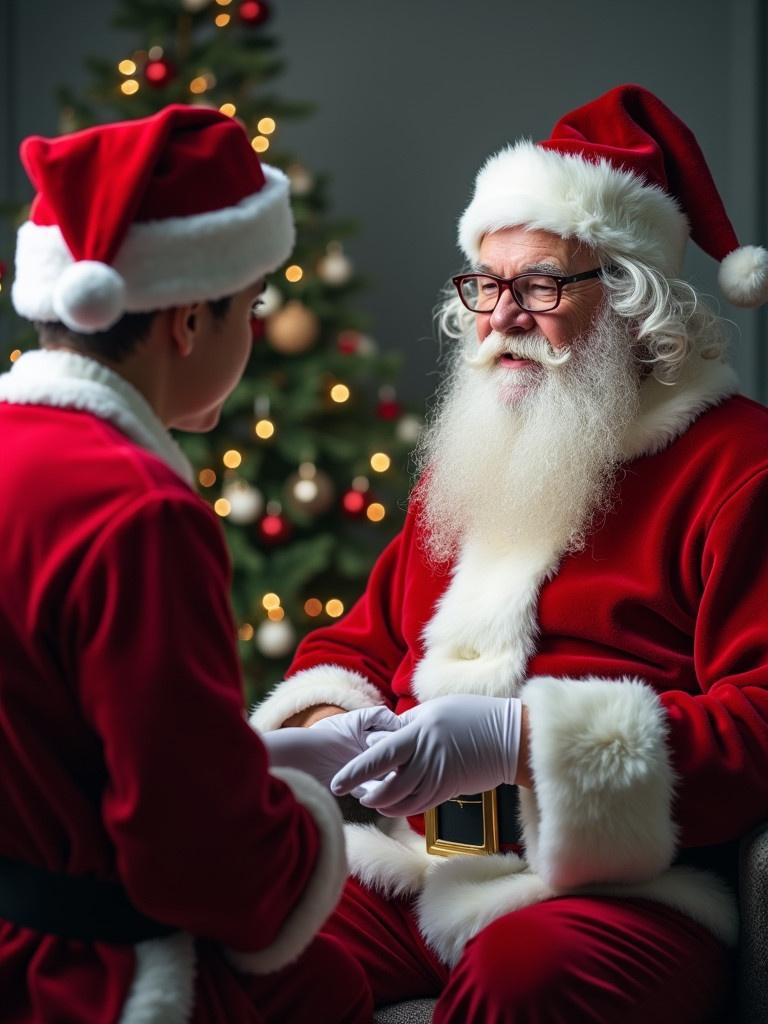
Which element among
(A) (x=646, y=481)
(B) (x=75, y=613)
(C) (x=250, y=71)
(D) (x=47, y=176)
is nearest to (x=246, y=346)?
(D) (x=47, y=176)

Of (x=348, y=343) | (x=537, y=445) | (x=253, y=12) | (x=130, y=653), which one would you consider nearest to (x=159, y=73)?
(x=253, y=12)

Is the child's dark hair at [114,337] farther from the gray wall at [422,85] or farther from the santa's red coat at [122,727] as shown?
the gray wall at [422,85]

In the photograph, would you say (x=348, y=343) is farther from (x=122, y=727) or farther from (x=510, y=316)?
(x=122, y=727)

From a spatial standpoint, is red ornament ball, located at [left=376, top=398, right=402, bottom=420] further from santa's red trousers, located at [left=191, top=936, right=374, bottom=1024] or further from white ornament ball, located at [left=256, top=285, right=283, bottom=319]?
santa's red trousers, located at [left=191, top=936, right=374, bottom=1024]

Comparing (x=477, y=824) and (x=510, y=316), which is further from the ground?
(x=510, y=316)

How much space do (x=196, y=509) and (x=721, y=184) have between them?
3030 mm

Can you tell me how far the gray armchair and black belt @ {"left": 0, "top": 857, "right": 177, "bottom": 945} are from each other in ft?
1.93

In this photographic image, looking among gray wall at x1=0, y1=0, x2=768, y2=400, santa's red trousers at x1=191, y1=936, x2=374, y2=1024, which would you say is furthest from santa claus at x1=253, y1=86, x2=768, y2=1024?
gray wall at x1=0, y1=0, x2=768, y2=400

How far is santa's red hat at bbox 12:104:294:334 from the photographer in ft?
4.05

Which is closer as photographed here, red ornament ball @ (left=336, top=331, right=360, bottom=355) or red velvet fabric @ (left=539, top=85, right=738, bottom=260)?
red velvet fabric @ (left=539, top=85, right=738, bottom=260)

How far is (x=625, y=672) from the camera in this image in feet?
6.00

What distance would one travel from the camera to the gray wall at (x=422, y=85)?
12.6 ft

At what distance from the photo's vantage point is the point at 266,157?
3.77m

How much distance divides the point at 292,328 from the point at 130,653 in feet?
8.98
